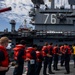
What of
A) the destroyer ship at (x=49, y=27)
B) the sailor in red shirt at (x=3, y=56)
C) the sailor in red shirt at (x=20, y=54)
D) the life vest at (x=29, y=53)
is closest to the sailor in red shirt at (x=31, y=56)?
the life vest at (x=29, y=53)

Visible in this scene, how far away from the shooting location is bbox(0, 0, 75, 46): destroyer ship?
46.9 metres

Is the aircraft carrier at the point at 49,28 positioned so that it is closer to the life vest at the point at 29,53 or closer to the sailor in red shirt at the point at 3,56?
the life vest at the point at 29,53

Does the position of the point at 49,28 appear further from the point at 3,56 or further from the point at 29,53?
the point at 3,56

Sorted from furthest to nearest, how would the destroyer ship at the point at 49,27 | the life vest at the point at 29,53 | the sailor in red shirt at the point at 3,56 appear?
the destroyer ship at the point at 49,27
the life vest at the point at 29,53
the sailor in red shirt at the point at 3,56

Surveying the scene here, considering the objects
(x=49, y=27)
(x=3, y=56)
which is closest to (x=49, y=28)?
(x=49, y=27)

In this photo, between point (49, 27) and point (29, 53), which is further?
point (49, 27)

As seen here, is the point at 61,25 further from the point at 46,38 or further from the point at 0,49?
the point at 0,49

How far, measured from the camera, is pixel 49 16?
1959 inches

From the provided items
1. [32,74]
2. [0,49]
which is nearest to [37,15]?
[32,74]

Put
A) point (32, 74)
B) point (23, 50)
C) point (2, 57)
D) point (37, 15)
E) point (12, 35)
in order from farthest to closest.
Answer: point (37, 15) < point (12, 35) < point (32, 74) < point (23, 50) < point (2, 57)

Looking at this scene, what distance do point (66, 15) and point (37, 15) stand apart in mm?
4991

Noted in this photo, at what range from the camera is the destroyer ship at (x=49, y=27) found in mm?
46938

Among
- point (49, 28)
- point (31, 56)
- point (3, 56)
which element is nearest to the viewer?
point (3, 56)

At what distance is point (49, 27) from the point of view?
165 feet
